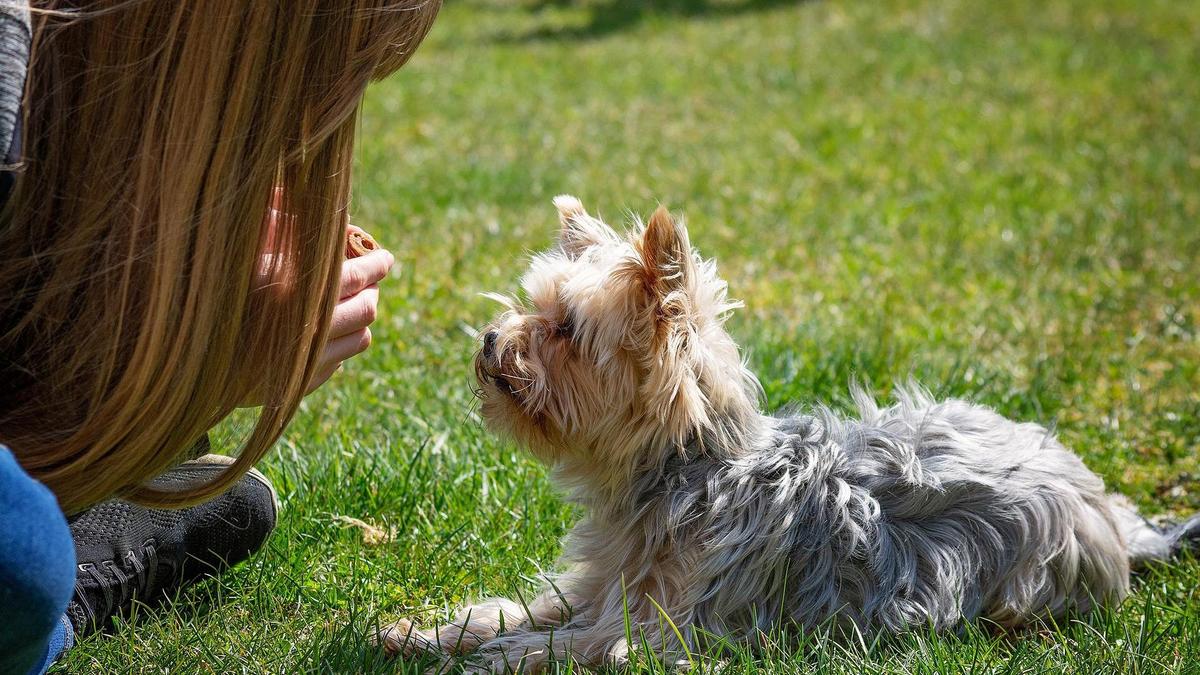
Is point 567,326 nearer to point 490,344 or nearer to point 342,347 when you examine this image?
point 490,344

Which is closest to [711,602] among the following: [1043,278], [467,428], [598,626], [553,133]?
[598,626]

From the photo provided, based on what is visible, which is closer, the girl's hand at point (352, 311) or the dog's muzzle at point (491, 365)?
the girl's hand at point (352, 311)

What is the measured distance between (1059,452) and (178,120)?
2358 mm

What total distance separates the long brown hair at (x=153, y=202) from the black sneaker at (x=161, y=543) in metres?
0.75

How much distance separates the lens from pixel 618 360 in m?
2.79

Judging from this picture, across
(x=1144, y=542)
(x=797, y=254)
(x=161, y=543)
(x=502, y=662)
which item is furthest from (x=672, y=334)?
(x=797, y=254)

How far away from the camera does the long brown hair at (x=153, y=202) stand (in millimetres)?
2010

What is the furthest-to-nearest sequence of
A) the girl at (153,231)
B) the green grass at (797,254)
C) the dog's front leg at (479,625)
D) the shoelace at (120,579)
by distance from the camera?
the green grass at (797,254) < the shoelace at (120,579) < the dog's front leg at (479,625) < the girl at (153,231)

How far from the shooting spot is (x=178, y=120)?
2025mm

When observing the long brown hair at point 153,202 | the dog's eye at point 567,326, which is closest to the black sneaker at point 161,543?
the long brown hair at point 153,202

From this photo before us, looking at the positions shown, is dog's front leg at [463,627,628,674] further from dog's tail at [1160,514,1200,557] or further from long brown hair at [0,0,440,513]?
dog's tail at [1160,514,1200,557]

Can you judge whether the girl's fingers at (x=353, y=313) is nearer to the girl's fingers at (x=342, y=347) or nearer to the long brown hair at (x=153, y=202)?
the girl's fingers at (x=342, y=347)

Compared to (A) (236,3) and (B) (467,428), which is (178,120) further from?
(B) (467,428)

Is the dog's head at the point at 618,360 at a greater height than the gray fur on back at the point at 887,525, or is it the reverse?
the dog's head at the point at 618,360
